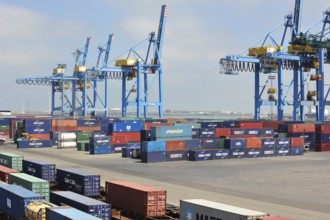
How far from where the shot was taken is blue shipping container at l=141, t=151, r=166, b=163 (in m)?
62.1

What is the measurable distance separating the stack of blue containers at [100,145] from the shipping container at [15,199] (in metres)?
46.5

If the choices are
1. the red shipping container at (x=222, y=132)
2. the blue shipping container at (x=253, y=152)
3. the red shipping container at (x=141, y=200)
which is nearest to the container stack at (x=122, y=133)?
the red shipping container at (x=222, y=132)

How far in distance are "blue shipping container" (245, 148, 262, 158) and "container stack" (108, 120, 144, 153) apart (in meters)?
21.1

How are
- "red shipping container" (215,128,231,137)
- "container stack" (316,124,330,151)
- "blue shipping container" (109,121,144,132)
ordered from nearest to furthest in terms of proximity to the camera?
"red shipping container" (215,128,231,137) → "blue shipping container" (109,121,144,132) → "container stack" (316,124,330,151)

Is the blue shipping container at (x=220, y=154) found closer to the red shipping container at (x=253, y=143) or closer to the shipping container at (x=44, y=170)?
the red shipping container at (x=253, y=143)

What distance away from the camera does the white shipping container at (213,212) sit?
19766 mm

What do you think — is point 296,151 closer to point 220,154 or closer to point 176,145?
point 220,154

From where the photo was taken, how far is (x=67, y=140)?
88250 mm

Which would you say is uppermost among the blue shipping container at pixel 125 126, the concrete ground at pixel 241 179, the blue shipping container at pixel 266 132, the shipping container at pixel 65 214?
the blue shipping container at pixel 125 126

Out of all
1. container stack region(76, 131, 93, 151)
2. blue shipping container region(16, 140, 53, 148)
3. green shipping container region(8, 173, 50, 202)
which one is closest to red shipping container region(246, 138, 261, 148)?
container stack region(76, 131, 93, 151)

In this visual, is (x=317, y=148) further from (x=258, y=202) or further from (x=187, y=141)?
(x=258, y=202)

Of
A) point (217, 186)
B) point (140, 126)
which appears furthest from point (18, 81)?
point (217, 186)

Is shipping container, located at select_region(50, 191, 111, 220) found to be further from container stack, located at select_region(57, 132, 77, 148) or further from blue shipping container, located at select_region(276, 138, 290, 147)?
container stack, located at select_region(57, 132, 77, 148)

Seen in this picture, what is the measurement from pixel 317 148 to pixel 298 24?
32920mm
